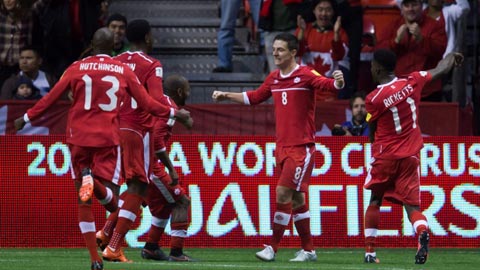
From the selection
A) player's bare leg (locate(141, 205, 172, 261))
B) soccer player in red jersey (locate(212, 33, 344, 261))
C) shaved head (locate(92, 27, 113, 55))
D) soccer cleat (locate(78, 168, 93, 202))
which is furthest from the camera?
player's bare leg (locate(141, 205, 172, 261))

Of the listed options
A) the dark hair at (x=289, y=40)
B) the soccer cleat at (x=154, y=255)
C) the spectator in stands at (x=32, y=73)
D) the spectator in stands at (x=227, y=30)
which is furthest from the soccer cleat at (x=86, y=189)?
the spectator in stands at (x=227, y=30)

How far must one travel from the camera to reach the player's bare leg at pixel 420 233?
13867 millimetres

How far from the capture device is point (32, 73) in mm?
19344

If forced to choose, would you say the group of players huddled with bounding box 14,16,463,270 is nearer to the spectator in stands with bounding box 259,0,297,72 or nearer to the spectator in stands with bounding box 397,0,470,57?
the spectator in stands with bounding box 259,0,297,72

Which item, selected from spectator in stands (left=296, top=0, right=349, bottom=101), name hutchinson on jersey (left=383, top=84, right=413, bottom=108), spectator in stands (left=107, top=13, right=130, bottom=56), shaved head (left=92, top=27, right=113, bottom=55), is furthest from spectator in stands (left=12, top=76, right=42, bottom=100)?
name hutchinson on jersey (left=383, top=84, right=413, bottom=108)

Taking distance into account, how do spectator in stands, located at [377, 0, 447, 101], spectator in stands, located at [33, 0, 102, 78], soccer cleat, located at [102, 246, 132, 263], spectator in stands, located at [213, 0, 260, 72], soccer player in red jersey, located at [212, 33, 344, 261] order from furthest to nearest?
spectator in stands, located at [33, 0, 102, 78], spectator in stands, located at [213, 0, 260, 72], spectator in stands, located at [377, 0, 447, 101], soccer player in red jersey, located at [212, 33, 344, 261], soccer cleat, located at [102, 246, 132, 263]

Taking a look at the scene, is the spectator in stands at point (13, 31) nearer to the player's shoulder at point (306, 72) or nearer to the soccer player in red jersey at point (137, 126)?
the soccer player in red jersey at point (137, 126)

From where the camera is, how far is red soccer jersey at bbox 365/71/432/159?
14219 millimetres

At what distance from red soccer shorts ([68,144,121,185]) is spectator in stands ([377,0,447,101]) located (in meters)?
7.41

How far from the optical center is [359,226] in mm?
17359

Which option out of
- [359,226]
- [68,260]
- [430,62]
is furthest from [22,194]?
[430,62]

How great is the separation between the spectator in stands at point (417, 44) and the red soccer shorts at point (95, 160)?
24.3ft

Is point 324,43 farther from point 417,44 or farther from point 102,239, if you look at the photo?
point 102,239

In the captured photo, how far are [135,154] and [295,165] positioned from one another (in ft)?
5.43
